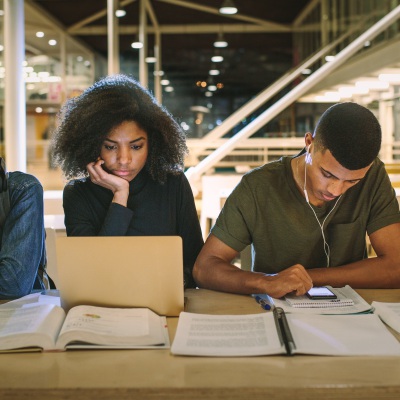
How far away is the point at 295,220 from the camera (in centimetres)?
196

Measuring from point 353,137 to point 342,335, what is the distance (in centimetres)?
64

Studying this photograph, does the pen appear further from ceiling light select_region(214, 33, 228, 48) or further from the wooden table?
ceiling light select_region(214, 33, 228, 48)

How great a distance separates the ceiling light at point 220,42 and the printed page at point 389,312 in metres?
11.9

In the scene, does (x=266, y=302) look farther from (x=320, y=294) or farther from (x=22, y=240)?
(x=22, y=240)

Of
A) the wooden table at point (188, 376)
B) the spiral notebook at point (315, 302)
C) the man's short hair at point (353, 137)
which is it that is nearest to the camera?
the wooden table at point (188, 376)

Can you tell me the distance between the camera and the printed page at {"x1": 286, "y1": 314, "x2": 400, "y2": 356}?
3.92 ft

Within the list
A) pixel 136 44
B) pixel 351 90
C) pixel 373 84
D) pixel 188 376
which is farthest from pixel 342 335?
pixel 136 44

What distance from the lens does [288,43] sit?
43.5 feet

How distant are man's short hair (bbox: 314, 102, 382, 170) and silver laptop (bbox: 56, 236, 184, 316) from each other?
555mm

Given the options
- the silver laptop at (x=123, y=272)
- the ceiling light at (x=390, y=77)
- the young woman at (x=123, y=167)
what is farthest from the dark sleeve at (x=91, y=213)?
the ceiling light at (x=390, y=77)

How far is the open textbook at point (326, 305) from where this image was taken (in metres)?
1.46

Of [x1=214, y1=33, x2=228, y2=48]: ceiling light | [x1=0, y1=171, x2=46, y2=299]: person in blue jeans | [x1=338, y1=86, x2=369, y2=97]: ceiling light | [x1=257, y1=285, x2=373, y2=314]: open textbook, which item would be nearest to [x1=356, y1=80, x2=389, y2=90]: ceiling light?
[x1=338, y1=86, x2=369, y2=97]: ceiling light

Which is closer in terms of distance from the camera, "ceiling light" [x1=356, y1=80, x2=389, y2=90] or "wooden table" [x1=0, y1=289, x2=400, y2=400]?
"wooden table" [x1=0, y1=289, x2=400, y2=400]

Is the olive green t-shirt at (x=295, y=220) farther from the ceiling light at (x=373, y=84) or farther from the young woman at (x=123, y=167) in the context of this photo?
the ceiling light at (x=373, y=84)
